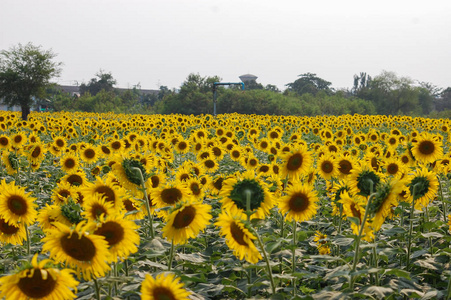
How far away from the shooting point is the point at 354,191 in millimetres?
3641

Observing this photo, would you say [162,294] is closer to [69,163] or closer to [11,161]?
[11,161]

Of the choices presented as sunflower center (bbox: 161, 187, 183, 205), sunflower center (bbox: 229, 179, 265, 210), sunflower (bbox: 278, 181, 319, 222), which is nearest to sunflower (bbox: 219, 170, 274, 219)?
sunflower center (bbox: 229, 179, 265, 210)

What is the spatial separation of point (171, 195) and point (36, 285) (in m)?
1.92

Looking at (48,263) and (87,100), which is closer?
(48,263)

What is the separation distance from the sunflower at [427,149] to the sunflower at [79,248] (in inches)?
188

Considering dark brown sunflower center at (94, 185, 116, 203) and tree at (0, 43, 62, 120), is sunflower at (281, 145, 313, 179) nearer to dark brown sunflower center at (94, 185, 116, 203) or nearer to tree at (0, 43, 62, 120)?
dark brown sunflower center at (94, 185, 116, 203)

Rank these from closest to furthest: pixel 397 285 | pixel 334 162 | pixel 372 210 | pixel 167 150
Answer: pixel 372 210 → pixel 397 285 → pixel 334 162 → pixel 167 150

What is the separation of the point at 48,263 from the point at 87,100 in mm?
58044

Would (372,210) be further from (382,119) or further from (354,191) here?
(382,119)

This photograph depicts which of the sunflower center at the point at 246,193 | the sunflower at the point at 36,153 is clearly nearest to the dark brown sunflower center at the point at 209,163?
the sunflower at the point at 36,153

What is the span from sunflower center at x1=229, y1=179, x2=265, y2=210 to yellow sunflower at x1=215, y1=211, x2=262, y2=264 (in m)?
0.41

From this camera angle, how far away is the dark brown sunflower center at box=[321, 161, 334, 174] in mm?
5676

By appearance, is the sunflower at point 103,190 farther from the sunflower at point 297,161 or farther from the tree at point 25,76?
the tree at point 25,76

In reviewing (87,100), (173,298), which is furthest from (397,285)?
(87,100)
